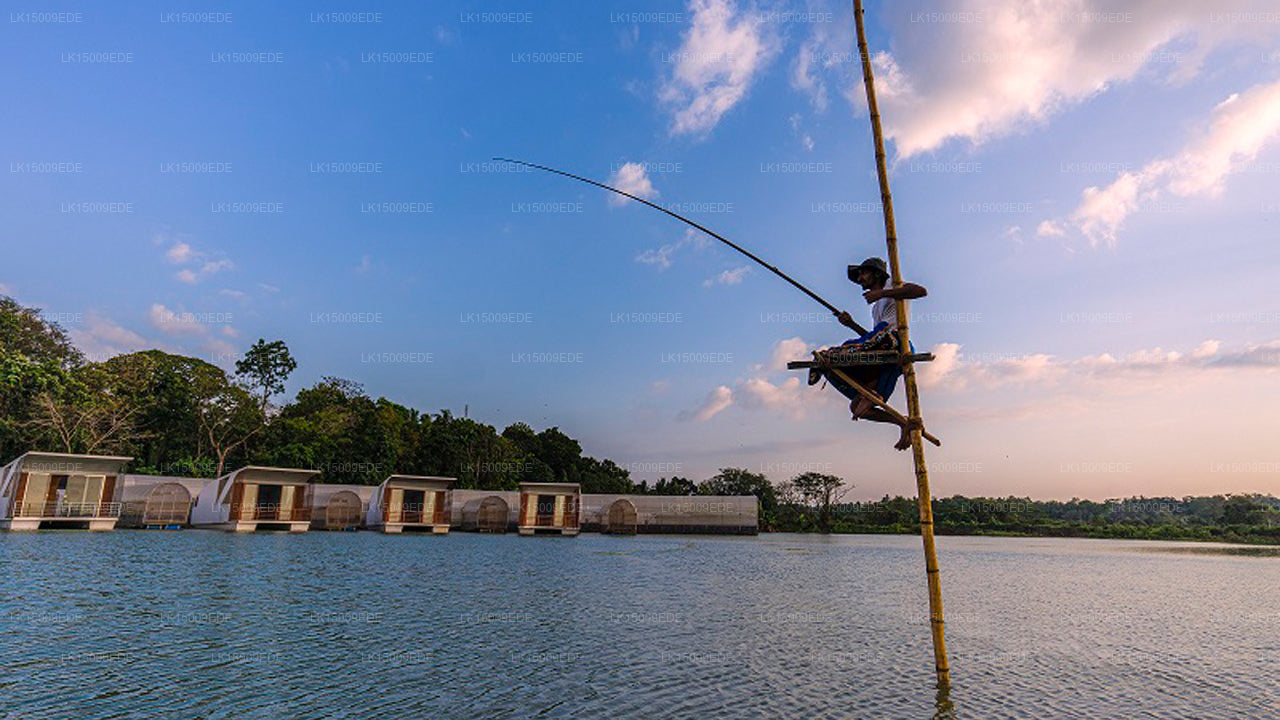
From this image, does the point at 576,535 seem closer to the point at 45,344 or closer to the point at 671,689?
the point at 671,689

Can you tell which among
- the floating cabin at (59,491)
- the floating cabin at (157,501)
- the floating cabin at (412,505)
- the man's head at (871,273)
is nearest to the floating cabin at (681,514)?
the floating cabin at (412,505)

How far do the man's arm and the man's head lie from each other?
176 mm

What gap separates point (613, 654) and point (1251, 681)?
42.6ft

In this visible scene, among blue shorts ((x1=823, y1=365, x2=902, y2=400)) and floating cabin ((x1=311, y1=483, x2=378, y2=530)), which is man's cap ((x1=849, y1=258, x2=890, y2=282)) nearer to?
blue shorts ((x1=823, y1=365, x2=902, y2=400))

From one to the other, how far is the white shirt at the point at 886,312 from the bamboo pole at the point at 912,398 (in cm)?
6

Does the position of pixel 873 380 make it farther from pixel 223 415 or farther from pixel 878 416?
pixel 223 415

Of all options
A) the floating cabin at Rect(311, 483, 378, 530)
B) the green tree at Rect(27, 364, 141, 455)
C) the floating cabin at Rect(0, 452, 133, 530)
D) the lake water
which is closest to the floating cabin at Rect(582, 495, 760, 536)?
the floating cabin at Rect(311, 483, 378, 530)

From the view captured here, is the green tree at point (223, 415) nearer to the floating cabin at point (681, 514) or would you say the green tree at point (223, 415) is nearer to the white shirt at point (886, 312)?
the floating cabin at point (681, 514)

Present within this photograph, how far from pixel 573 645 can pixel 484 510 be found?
51131 mm

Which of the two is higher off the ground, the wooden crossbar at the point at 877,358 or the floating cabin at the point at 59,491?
the wooden crossbar at the point at 877,358

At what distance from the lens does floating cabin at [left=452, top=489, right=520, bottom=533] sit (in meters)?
61.7

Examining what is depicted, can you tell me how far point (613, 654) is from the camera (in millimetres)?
12648

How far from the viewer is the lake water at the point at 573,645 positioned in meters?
9.55

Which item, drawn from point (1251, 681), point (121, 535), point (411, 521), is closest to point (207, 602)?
point (1251, 681)
